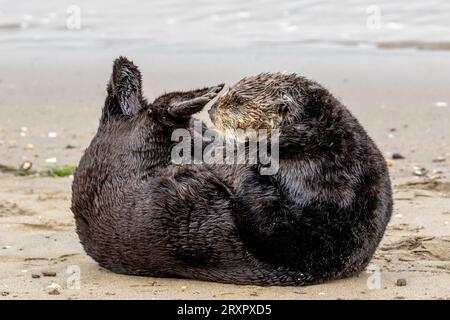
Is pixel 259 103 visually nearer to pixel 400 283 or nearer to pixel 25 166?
pixel 400 283

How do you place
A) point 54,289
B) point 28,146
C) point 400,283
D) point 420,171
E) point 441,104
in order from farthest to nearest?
1. point 441,104
2. point 28,146
3. point 420,171
4. point 400,283
5. point 54,289

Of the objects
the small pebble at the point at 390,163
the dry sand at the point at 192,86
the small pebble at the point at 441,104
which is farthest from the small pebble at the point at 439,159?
the small pebble at the point at 441,104

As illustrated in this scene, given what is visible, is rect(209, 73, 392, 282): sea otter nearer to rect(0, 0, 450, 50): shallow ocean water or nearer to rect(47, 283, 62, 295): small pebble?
rect(47, 283, 62, 295): small pebble

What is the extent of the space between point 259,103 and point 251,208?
0.79 m

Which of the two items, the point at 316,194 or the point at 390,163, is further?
the point at 390,163

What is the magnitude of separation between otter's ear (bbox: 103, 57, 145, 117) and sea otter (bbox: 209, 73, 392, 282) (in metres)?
0.88

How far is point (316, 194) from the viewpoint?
5.57m

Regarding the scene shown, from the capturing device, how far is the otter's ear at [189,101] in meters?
5.93

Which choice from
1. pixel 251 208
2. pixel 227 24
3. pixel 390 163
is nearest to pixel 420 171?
pixel 390 163

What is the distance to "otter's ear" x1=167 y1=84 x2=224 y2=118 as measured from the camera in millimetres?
5930

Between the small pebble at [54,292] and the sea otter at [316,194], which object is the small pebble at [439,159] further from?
the small pebble at [54,292]

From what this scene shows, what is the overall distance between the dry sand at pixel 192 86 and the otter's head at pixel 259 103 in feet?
3.51

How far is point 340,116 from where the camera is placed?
5.76 meters
